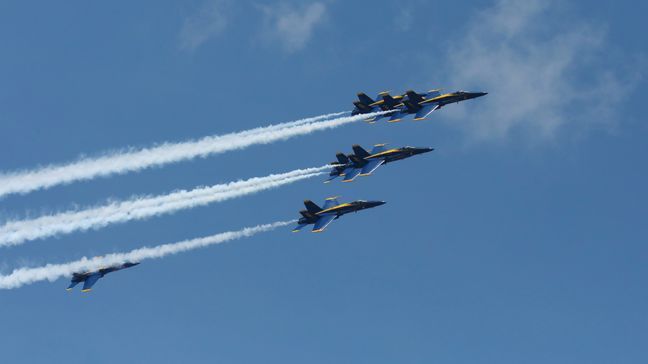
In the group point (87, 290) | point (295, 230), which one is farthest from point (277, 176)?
point (87, 290)

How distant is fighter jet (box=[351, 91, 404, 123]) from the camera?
164875mm

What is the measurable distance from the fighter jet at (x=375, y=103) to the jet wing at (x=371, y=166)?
1129 cm

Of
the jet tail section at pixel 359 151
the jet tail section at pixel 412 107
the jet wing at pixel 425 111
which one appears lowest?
the jet tail section at pixel 359 151

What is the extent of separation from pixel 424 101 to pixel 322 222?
27310 mm

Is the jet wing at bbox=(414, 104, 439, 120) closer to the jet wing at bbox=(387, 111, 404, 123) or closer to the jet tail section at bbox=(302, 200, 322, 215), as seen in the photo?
the jet wing at bbox=(387, 111, 404, 123)

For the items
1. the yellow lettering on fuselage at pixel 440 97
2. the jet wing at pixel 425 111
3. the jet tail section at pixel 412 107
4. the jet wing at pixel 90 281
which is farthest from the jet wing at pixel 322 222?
the jet wing at pixel 90 281

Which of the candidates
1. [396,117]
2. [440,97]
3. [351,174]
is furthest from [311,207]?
[440,97]

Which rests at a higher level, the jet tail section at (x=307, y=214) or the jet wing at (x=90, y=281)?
the jet tail section at (x=307, y=214)

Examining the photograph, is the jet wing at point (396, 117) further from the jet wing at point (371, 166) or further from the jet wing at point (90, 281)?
the jet wing at point (90, 281)

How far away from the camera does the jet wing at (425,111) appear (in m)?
158

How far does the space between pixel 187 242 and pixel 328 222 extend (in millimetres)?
20491

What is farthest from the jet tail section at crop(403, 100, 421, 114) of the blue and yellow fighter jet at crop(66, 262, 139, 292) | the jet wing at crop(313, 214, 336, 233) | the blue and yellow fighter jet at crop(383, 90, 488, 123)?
the blue and yellow fighter jet at crop(66, 262, 139, 292)

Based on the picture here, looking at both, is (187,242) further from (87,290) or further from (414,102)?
(414,102)

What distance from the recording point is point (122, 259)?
496 feet
